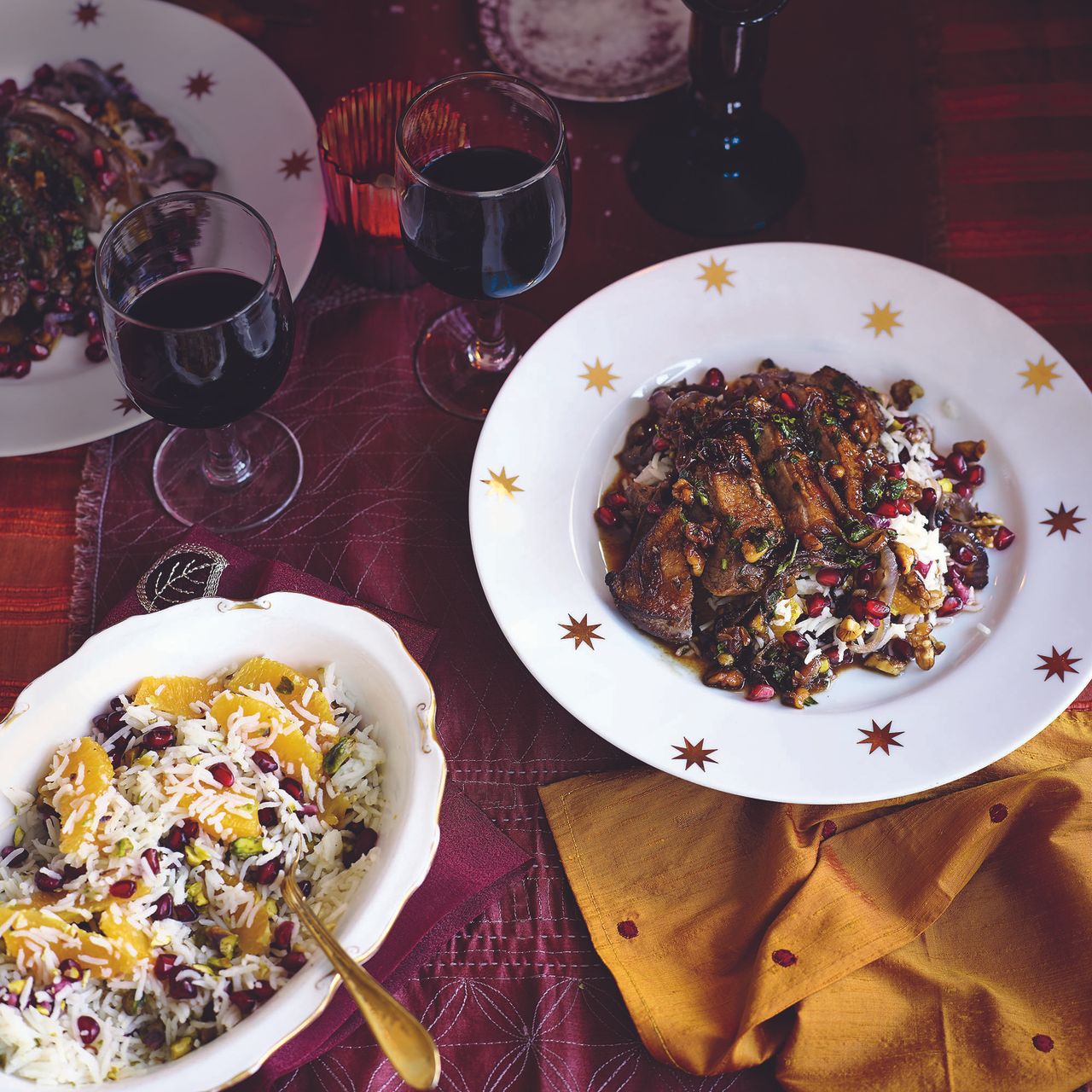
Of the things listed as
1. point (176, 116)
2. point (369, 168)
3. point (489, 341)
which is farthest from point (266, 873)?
point (176, 116)

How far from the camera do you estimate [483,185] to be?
10.5 feet

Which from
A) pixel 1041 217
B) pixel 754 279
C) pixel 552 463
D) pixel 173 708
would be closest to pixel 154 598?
pixel 173 708

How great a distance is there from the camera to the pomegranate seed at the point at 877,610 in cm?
305

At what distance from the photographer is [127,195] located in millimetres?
3850

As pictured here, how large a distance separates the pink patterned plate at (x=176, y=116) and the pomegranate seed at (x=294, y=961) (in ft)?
5.54

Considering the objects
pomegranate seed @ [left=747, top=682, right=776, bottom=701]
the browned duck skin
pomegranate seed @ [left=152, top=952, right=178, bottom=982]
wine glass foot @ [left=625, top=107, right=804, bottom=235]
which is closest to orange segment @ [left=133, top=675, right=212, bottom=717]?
pomegranate seed @ [left=152, top=952, right=178, bottom=982]

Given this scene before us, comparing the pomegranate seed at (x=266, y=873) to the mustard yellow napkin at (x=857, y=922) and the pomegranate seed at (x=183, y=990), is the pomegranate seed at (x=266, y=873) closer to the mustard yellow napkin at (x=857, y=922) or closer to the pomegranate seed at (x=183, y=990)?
the pomegranate seed at (x=183, y=990)

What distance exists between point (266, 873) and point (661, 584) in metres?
1.20

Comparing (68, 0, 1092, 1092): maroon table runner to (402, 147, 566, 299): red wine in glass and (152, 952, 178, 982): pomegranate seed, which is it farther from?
(402, 147, 566, 299): red wine in glass

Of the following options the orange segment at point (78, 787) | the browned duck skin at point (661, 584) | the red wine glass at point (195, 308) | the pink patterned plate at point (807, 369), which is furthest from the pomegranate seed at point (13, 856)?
the browned duck skin at point (661, 584)

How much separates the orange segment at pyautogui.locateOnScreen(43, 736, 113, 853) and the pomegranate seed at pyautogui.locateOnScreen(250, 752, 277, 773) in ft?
1.07

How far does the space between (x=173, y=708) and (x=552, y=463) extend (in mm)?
1231

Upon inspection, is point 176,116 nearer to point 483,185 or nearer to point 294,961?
point 483,185

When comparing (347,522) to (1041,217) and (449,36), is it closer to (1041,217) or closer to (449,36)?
(449,36)
